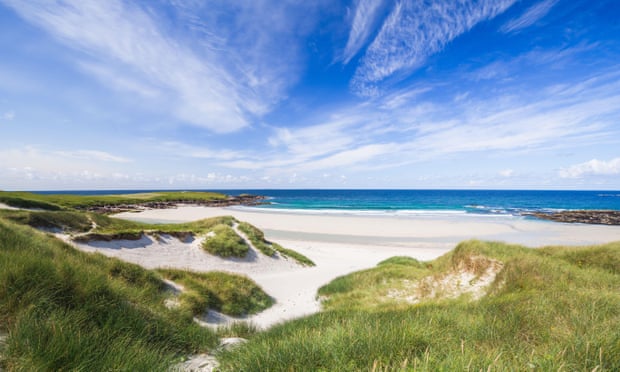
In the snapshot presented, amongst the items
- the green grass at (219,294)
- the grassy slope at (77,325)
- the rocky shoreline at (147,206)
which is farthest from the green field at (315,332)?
the rocky shoreline at (147,206)

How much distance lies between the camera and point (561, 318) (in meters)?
3.58

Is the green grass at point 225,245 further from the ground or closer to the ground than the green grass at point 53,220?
closer to the ground

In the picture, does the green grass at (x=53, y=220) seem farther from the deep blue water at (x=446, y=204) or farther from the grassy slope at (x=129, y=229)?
the deep blue water at (x=446, y=204)

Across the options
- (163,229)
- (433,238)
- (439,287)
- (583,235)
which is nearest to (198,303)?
(439,287)

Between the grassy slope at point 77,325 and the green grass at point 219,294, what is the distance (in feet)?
10.0

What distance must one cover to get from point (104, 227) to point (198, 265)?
787 cm

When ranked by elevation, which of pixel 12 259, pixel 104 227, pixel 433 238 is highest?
pixel 12 259

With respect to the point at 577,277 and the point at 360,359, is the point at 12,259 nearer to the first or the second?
the point at 360,359

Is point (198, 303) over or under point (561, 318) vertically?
under

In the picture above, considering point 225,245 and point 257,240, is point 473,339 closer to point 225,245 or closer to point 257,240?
point 225,245

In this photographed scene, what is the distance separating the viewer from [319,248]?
26078 millimetres

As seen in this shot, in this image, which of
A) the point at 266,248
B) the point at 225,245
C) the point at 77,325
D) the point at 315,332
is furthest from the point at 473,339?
the point at 266,248

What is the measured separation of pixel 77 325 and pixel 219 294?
286 inches

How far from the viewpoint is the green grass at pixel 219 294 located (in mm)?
8219
